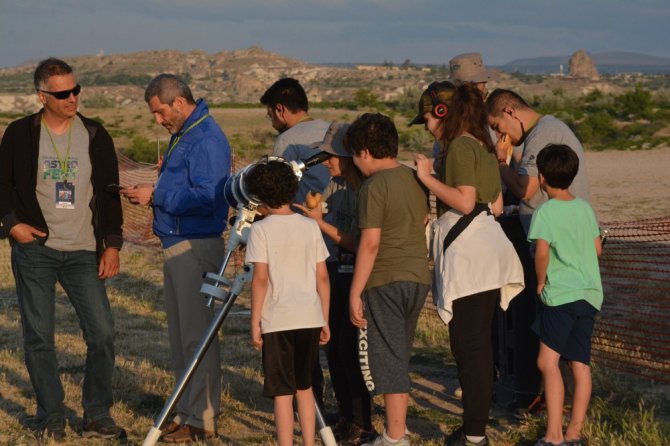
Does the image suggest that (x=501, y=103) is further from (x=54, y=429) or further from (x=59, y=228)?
(x=54, y=429)

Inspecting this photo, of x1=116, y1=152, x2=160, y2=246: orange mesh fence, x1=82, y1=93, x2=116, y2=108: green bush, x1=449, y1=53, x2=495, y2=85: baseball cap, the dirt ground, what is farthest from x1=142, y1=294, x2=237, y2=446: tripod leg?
x1=82, y1=93, x2=116, y2=108: green bush

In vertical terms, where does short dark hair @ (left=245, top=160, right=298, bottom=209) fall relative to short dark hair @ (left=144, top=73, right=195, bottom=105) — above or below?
below

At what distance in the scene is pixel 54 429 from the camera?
6.45 metres

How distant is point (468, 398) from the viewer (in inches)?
228

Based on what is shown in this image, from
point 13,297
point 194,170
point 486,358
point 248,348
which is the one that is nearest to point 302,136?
point 194,170

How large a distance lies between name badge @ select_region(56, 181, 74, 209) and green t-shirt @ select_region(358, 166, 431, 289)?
181 centimetres

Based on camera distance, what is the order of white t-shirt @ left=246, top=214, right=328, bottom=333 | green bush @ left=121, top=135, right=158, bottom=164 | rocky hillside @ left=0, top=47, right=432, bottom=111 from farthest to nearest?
rocky hillside @ left=0, top=47, right=432, bottom=111
green bush @ left=121, top=135, right=158, bottom=164
white t-shirt @ left=246, top=214, right=328, bottom=333

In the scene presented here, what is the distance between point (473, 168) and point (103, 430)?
2682 mm

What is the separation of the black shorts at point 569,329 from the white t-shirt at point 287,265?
4.25 feet

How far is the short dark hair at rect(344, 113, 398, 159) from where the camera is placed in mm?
5602

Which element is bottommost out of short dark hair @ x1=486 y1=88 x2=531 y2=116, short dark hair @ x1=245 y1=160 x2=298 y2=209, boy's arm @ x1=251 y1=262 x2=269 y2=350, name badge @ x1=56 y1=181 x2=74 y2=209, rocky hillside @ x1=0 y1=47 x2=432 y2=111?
rocky hillside @ x1=0 y1=47 x2=432 y2=111

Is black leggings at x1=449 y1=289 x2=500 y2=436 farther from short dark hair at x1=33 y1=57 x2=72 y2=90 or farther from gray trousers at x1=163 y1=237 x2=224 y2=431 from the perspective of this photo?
short dark hair at x1=33 y1=57 x2=72 y2=90

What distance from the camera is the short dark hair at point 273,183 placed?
5211 millimetres

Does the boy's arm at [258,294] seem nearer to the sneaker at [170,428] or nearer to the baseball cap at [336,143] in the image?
the baseball cap at [336,143]
